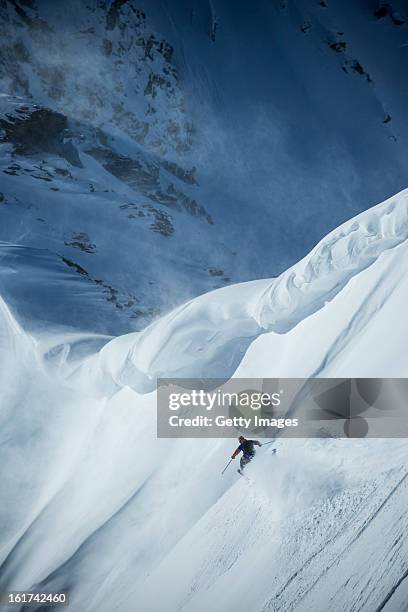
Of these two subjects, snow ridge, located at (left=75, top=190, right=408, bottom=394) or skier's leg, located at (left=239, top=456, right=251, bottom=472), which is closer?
skier's leg, located at (left=239, top=456, right=251, bottom=472)

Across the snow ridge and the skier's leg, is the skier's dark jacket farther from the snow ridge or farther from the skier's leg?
the snow ridge

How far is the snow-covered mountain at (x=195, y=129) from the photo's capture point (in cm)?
1241

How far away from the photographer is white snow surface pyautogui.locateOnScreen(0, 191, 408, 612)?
10.3 feet

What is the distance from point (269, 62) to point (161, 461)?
12.7m

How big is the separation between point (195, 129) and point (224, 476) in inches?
461

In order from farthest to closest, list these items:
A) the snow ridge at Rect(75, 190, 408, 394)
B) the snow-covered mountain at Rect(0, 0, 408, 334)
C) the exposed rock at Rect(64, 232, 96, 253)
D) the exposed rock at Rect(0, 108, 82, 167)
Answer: the exposed rock at Rect(0, 108, 82, 167)
the snow-covered mountain at Rect(0, 0, 408, 334)
the exposed rock at Rect(64, 232, 96, 253)
the snow ridge at Rect(75, 190, 408, 394)

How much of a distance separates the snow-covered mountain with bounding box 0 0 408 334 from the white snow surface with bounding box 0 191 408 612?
5434mm

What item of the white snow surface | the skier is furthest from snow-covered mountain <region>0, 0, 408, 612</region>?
the skier

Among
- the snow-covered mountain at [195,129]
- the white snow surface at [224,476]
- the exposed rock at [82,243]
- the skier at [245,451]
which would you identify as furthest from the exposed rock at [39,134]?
the skier at [245,451]

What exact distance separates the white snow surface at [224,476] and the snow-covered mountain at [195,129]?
5.43 meters

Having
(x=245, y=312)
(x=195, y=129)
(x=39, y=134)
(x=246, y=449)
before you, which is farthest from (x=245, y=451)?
(x=39, y=134)

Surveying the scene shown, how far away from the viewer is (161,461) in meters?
5.05

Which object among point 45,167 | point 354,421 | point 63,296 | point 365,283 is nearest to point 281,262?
point 63,296

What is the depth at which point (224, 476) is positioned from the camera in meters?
4.35
